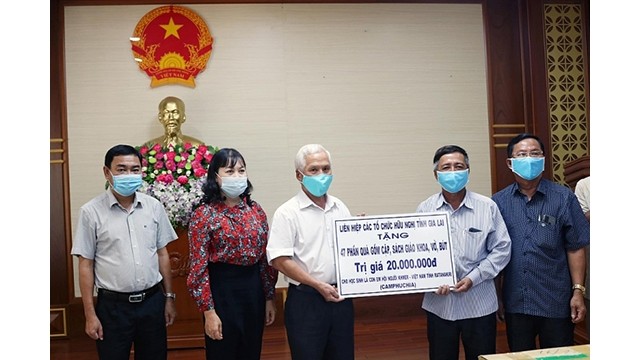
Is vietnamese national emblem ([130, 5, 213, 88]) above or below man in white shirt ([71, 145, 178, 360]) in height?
above

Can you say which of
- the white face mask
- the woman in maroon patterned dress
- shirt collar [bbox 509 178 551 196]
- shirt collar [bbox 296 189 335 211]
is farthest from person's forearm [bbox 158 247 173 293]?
shirt collar [bbox 509 178 551 196]

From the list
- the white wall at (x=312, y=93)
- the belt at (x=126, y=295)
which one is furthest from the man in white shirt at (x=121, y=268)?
the white wall at (x=312, y=93)

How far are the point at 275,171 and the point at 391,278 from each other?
2.77m

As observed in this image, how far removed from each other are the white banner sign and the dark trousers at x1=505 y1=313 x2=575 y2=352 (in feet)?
1.22

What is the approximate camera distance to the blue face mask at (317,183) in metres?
2.13

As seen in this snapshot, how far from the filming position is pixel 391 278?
2.14m

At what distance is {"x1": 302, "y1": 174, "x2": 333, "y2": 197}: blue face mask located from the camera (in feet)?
6.98

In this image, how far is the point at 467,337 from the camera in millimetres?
2186

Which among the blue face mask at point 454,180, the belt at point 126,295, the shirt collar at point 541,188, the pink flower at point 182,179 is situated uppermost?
the pink flower at point 182,179

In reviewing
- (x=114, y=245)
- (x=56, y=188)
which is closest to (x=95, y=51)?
(x=56, y=188)

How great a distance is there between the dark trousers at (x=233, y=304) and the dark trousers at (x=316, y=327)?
193 millimetres

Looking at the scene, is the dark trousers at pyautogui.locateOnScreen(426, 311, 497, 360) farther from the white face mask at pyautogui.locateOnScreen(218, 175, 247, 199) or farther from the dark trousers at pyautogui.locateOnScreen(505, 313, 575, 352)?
the white face mask at pyautogui.locateOnScreen(218, 175, 247, 199)

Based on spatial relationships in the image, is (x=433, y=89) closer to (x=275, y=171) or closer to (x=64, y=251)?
(x=275, y=171)

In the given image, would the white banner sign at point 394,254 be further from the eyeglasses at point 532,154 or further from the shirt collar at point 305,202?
the eyeglasses at point 532,154
